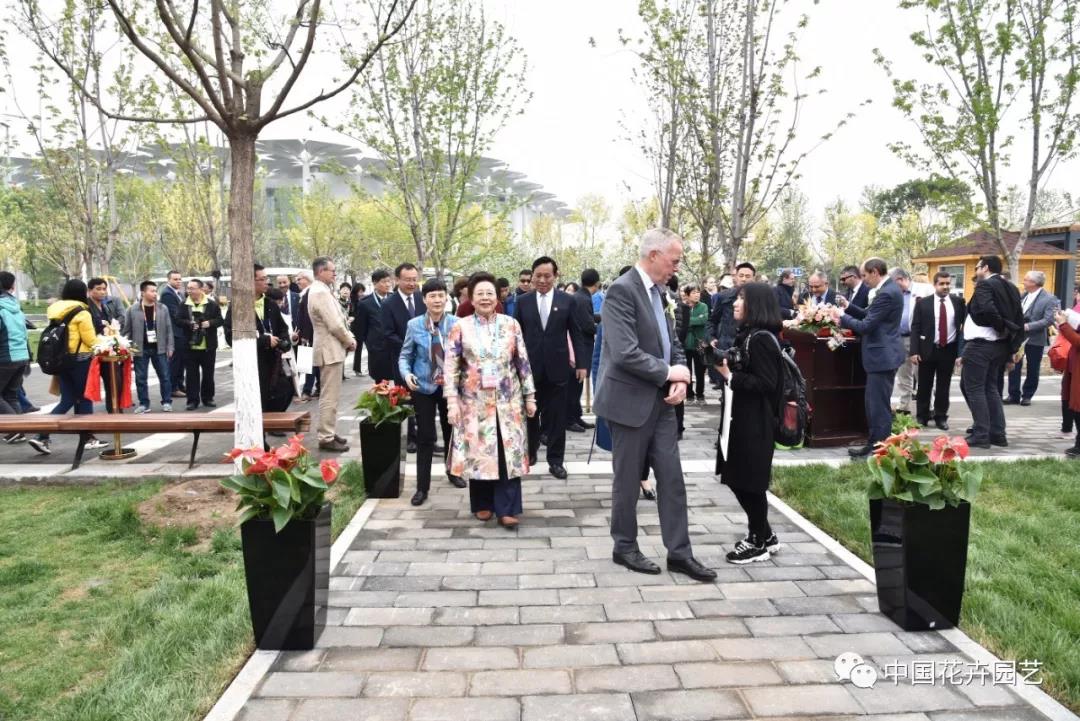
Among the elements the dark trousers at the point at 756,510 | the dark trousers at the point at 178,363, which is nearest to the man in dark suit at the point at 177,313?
the dark trousers at the point at 178,363

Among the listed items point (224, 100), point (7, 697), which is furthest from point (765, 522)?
point (224, 100)

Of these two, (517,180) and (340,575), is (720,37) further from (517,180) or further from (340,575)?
A: (517,180)

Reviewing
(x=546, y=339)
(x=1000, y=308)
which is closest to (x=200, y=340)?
(x=546, y=339)

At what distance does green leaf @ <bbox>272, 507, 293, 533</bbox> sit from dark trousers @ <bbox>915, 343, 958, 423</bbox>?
8573 mm

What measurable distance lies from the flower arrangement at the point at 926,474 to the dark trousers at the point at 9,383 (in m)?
9.58

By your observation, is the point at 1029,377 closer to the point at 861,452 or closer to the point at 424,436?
the point at 861,452

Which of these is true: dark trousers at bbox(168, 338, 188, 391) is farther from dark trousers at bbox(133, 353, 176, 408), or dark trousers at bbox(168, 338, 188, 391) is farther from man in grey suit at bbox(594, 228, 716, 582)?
man in grey suit at bbox(594, 228, 716, 582)

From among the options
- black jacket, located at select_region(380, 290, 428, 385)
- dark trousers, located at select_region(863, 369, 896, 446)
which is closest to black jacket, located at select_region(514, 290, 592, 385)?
black jacket, located at select_region(380, 290, 428, 385)

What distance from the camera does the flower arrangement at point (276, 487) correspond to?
129 inches

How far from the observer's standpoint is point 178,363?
11781mm

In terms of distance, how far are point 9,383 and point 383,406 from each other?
5.96 metres

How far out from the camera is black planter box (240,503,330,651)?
333cm

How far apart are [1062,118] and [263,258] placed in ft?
158

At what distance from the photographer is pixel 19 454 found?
7961 millimetres
